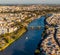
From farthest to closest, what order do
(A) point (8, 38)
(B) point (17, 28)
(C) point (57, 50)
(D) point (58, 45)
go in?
(B) point (17, 28) < (A) point (8, 38) < (D) point (58, 45) < (C) point (57, 50)

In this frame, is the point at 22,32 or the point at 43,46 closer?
the point at 43,46

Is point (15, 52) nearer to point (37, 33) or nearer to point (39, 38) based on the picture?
point (39, 38)

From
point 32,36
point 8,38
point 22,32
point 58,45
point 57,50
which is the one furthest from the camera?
point 22,32

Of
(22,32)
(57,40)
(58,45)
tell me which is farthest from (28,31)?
(58,45)

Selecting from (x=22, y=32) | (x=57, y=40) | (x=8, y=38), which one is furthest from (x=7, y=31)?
(x=57, y=40)

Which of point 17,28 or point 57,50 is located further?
point 17,28

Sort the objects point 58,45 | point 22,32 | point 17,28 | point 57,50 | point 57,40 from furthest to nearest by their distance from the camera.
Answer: point 17,28 → point 22,32 → point 57,40 → point 58,45 → point 57,50

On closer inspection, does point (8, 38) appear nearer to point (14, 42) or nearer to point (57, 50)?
point (14, 42)

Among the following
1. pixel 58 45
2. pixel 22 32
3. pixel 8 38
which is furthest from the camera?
pixel 22 32
